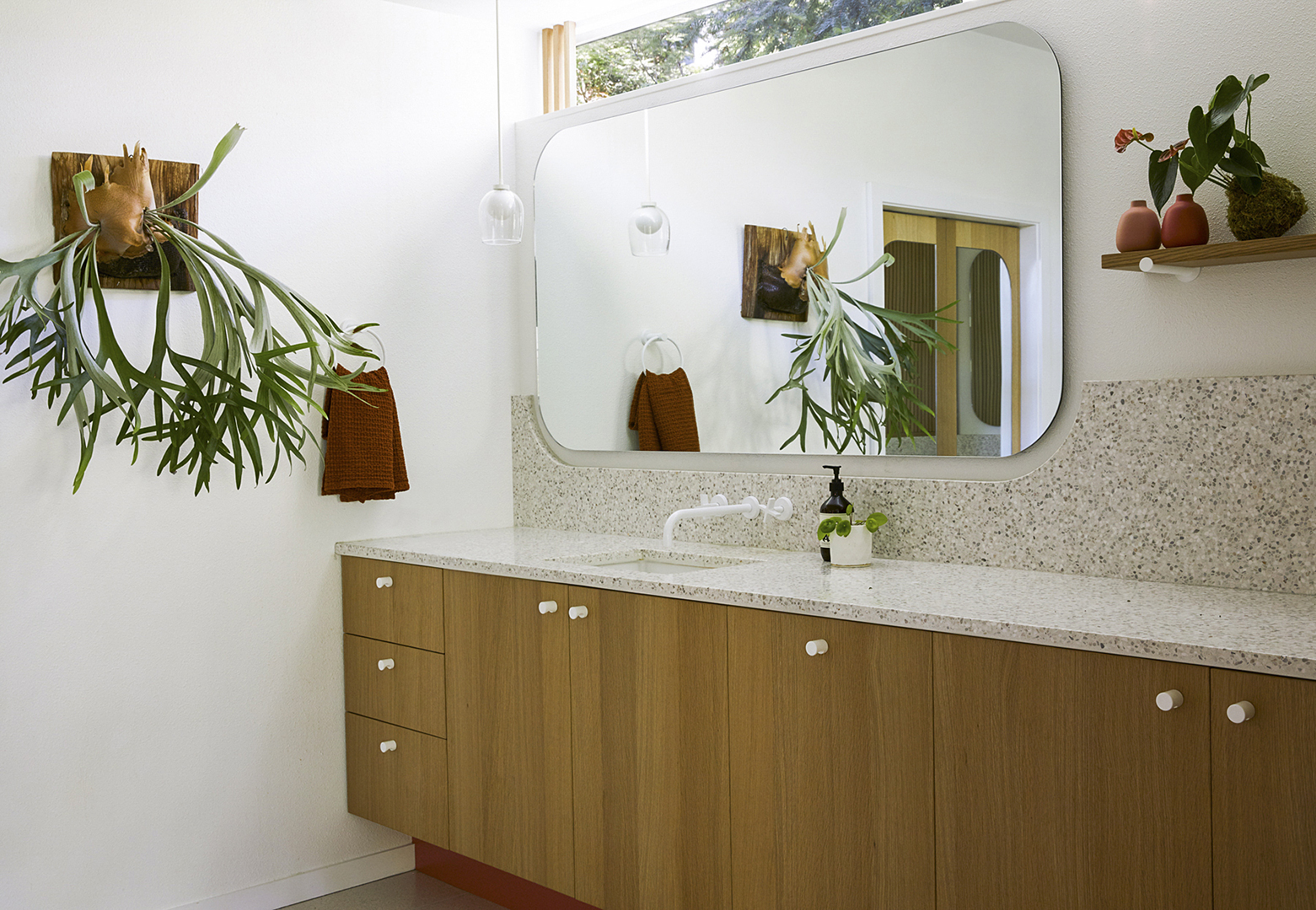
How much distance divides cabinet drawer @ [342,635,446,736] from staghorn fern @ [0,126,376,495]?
721mm

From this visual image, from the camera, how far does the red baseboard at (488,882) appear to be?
293 cm

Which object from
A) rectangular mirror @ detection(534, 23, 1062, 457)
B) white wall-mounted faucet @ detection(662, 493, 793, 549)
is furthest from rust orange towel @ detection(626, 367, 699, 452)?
white wall-mounted faucet @ detection(662, 493, 793, 549)

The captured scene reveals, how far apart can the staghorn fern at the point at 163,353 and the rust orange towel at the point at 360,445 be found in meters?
0.41

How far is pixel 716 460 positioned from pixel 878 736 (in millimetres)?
1242

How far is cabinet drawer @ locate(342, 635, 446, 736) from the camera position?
299 cm

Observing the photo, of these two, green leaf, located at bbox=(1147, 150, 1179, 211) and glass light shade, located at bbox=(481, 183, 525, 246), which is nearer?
green leaf, located at bbox=(1147, 150, 1179, 211)

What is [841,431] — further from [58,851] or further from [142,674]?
[58,851]

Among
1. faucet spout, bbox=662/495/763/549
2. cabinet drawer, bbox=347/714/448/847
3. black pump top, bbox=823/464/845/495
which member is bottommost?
cabinet drawer, bbox=347/714/448/847

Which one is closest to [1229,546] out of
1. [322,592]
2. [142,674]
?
[322,592]

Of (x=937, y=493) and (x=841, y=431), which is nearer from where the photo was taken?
(x=937, y=493)

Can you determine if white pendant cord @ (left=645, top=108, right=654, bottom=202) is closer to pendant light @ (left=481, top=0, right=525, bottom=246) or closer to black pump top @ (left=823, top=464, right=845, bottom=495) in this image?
pendant light @ (left=481, top=0, right=525, bottom=246)

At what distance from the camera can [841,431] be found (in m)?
2.83

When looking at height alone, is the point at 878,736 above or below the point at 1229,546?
below

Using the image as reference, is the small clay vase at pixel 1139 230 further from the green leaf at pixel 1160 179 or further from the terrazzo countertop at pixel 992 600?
the terrazzo countertop at pixel 992 600
